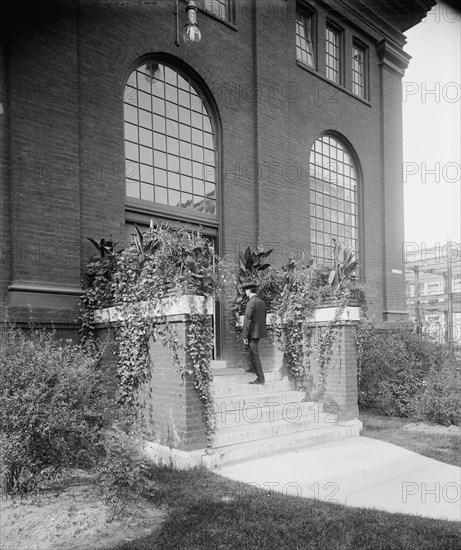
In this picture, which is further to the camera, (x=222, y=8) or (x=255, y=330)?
(x=222, y=8)

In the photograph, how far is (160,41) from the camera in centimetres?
978

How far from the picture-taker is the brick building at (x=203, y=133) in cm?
771

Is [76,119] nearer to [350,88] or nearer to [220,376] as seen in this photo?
[220,376]

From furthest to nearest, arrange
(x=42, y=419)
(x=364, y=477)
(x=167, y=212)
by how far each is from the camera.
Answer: (x=167, y=212) < (x=364, y=477) < (x=42, y=419)

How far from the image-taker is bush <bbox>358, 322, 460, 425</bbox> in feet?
29.7

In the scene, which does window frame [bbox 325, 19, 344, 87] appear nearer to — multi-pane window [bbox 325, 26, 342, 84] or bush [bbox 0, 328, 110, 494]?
multi-pane window [bbox 325, 26, 342, 84]

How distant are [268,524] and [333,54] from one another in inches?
519

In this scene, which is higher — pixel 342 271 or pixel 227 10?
pixel 227 10

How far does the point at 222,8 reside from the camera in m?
11.3

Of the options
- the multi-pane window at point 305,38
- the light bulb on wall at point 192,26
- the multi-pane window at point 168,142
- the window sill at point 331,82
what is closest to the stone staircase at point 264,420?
the multi-pane window at point 168,142

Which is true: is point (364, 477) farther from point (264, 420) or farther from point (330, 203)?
point (330, 203)

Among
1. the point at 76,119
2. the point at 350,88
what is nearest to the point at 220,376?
the point at 76,119

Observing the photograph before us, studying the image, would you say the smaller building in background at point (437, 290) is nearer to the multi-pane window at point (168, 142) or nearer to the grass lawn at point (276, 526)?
the multi-pane window at point (168, 142)

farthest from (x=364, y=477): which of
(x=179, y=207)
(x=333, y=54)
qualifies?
(x=333, y=54)
